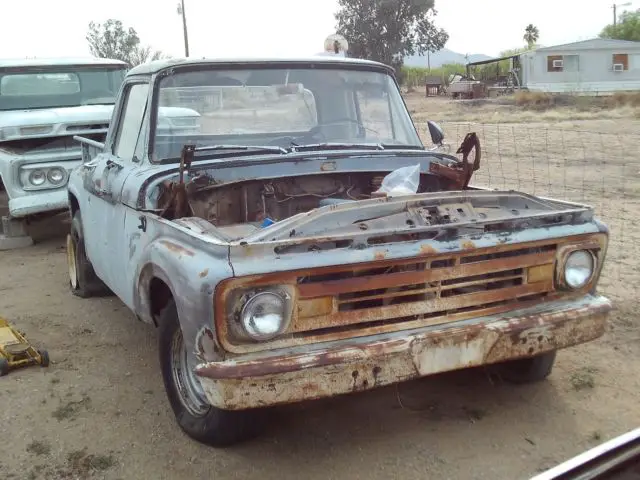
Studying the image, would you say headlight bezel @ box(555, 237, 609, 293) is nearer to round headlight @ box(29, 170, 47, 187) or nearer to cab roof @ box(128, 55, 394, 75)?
cab roof @ box(128, 55, 394, 75)

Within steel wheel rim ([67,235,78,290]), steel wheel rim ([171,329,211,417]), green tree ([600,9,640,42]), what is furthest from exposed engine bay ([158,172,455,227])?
green tree ([600,9,640,42])

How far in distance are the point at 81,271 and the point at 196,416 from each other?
8.86ft

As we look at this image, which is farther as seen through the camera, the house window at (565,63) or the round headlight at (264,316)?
the house window at (565,63)

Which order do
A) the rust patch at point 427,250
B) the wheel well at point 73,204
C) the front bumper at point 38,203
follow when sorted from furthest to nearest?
the front bumper at point 38,203
the wheel well at point 73,204
the rust patch at point 427,250

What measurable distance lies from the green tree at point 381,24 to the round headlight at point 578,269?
150 feet

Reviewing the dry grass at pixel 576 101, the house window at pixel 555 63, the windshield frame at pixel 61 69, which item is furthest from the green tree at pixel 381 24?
the windshield frame at pixel 61 69

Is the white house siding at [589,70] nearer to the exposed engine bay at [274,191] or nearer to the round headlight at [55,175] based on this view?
the round headlight at [55,175]

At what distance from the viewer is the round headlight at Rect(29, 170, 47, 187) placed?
24.0 feet

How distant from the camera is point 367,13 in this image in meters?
48.4

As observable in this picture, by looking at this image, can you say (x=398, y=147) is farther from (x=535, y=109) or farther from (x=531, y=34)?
(x=531, y=34)

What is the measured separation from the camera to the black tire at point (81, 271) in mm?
5539

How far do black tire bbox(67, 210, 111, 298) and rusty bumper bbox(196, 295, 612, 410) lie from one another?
121 inches

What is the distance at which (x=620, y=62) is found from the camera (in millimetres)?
34344

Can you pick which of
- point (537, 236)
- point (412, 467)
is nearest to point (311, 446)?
point (412, 467)
